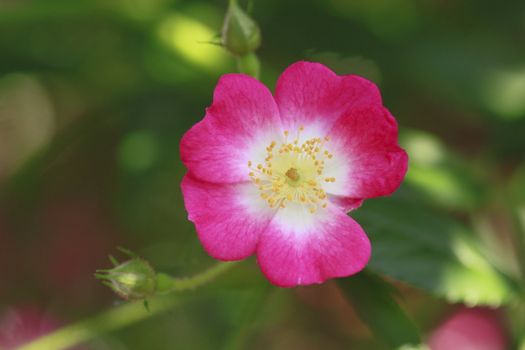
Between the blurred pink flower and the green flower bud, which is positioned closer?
the green flower bud

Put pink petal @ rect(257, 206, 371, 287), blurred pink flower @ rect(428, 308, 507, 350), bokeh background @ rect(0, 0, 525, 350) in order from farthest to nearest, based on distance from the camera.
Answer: blurred pink flower @ rect(428, 308, 507, 350) → bokeh background @ rect(0, 0, 525, 350) → pink petal @ rect(257, 206, 371, 287)

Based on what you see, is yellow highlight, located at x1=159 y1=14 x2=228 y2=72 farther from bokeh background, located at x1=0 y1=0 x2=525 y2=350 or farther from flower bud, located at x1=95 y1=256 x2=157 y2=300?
flower bud, located at x1=95 y1=256 x2=157 y2=300

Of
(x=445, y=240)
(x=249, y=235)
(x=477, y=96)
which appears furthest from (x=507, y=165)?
(x=249, y=235)

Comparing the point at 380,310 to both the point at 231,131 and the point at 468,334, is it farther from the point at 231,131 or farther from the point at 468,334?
the point at 468,334

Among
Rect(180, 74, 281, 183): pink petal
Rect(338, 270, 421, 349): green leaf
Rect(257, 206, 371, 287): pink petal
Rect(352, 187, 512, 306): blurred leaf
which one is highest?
Rect(180, 74, 281, 183): pink petal

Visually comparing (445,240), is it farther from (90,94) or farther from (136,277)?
(90,94)

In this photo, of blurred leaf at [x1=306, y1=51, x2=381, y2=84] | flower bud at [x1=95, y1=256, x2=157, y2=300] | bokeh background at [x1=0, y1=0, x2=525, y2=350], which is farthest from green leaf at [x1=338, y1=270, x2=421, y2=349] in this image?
blurred leaf at [x1=306, y1=51, x2=381, y2=84]

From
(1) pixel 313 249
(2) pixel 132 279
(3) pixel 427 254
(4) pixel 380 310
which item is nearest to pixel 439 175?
(3) pixel 427 254

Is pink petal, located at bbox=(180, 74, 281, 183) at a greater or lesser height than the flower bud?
greater
